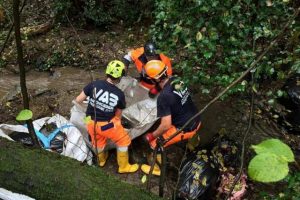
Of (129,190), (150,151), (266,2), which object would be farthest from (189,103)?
(129,190)

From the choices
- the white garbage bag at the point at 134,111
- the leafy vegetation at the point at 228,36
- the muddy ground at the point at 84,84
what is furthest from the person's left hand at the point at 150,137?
the leafy vegetation at the point at 228,36

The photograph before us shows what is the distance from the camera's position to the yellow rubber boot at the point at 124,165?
196 inches

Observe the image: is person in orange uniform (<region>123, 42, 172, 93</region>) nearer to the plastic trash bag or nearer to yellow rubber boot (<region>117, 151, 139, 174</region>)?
yellow rubber boot (<region>117, 151, 139, 174</region>)

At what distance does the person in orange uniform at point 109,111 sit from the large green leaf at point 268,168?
11.1ft

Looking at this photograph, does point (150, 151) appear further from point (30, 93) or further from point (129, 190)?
point (129, 190)

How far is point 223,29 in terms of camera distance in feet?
12.6

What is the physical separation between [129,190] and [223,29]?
1.99 m

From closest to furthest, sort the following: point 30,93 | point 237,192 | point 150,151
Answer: point 237,192 < point 150,151 < point 30,93

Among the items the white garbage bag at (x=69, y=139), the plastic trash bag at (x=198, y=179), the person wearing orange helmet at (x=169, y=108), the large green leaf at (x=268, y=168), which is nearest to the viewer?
the large green leaf at (x=268, y=168)

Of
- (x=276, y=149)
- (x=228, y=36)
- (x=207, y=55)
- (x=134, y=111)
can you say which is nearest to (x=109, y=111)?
(x=134, y=111)

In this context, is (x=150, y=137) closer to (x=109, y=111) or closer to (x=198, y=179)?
(x=109, y=111)

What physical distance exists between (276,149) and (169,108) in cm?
321

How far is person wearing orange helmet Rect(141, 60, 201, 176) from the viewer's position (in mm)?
4645

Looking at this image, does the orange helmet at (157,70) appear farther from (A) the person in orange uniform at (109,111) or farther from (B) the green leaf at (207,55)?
(B) the green leaf at (207,55)
